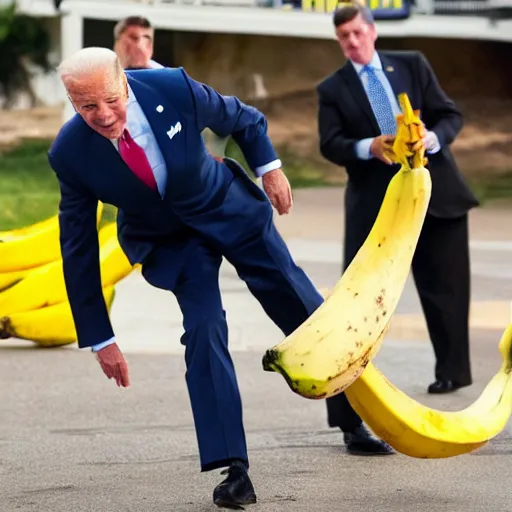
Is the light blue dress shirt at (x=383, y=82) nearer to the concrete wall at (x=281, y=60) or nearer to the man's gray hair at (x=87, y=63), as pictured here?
the man's gray hair at (x=87, y=63)

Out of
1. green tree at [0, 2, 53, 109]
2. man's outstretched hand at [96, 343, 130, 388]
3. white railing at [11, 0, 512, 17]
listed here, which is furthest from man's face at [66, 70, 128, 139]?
green tree at [0, 2, 53, 109]

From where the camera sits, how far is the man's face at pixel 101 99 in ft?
15.4

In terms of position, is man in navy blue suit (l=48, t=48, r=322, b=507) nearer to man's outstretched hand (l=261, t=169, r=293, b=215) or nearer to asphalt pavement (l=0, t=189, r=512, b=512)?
man's outstretched hand (l=261, t=169, r=293, b=215)

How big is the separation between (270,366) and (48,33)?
20074 mm

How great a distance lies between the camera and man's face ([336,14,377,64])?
6.69 m

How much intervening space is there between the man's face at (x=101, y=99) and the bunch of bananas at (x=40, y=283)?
158 inches

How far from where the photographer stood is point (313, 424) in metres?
Answer: 7.01

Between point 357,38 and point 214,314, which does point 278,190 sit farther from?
point 357,38

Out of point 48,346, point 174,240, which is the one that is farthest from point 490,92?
point 174,240

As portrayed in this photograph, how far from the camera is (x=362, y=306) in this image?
470cm

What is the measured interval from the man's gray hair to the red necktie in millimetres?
322

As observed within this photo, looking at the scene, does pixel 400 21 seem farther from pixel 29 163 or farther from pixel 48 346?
pixel 48 346

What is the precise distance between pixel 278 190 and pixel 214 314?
1.60ft

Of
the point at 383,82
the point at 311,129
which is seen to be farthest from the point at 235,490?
the point at 311,129
